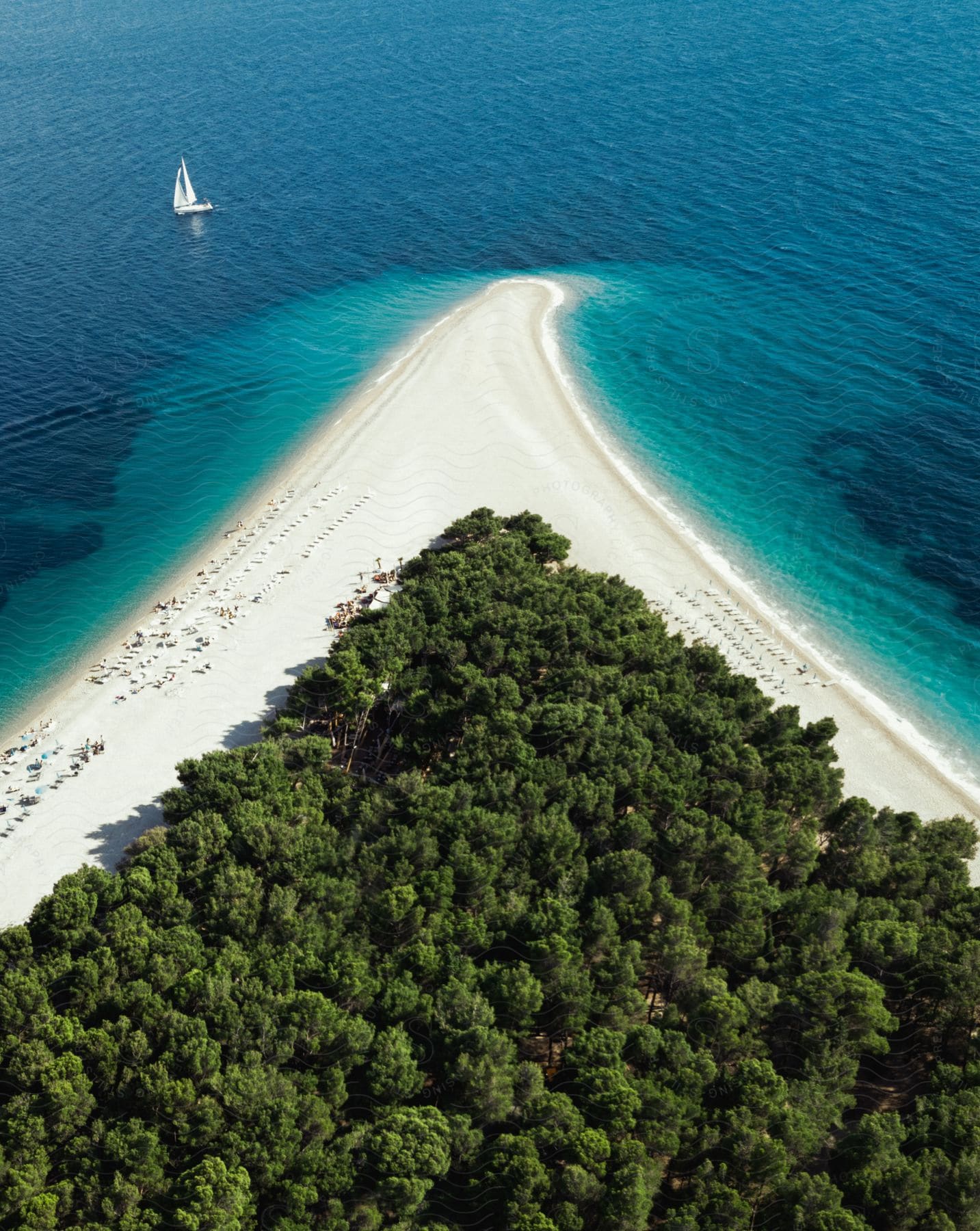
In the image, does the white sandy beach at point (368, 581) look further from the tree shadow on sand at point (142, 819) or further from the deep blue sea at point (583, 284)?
the deep blue sea at point (583, 284)

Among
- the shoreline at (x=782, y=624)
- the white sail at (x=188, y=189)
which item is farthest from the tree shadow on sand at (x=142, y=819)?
the white sail at (x=188, y=189)

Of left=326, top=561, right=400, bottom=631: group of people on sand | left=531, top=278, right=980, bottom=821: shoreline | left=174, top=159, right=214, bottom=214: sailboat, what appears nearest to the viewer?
left=531, top=278, right=980, bottom=821: shoreline

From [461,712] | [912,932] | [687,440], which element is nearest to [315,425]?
[687,440]

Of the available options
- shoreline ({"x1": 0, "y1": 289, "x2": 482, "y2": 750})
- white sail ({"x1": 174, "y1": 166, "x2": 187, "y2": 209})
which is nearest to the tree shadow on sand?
shoreline ({"x1": 0, "y1": 289, "x2": 482, "y2": 750})

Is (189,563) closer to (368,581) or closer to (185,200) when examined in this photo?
(368,581)

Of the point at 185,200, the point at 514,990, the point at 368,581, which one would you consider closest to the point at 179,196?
the point at 185,200

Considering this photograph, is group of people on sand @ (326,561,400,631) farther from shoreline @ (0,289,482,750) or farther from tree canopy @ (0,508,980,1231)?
Result: shoreline @ (0,289,482,750)
